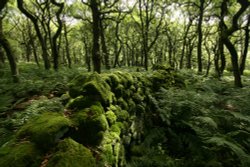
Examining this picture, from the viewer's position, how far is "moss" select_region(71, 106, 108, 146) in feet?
11.4

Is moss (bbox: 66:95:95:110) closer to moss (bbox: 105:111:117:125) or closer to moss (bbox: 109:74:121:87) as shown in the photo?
moss (bbox: 105:111:117:125)

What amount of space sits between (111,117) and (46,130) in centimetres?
153

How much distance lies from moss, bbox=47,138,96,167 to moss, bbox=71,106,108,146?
1.31 feet

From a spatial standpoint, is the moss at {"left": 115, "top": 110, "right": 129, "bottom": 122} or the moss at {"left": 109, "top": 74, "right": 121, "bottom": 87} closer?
the moss at {"left": 115, "top": 110, "right": 129, "bottom": 122}

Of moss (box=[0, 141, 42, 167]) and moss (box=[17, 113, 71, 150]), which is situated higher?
moss (box=[17, 113, 71, 150])

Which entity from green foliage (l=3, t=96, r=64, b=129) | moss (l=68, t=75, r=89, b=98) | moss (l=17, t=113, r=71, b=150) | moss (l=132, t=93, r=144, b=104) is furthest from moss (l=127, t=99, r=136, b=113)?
moss (l=17, t=113, r=71, b=150)

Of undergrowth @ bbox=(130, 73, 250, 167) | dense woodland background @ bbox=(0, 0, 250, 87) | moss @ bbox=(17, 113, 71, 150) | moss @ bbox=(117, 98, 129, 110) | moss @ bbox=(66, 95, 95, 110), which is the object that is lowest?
undergrowth @ bbox=(130, 73, 250, 167)

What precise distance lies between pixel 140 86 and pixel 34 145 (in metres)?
4.68

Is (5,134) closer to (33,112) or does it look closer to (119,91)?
(33,112)

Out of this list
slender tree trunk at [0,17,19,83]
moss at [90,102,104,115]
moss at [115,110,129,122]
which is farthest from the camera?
slender tree trunk at [0,17,19,83]

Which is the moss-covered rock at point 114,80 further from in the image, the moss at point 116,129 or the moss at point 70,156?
the moss at point 70,156

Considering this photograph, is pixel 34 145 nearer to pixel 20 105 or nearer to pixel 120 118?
pixel 120 118

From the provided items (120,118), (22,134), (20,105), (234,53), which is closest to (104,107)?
(120,118)

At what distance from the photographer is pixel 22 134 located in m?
3.25
